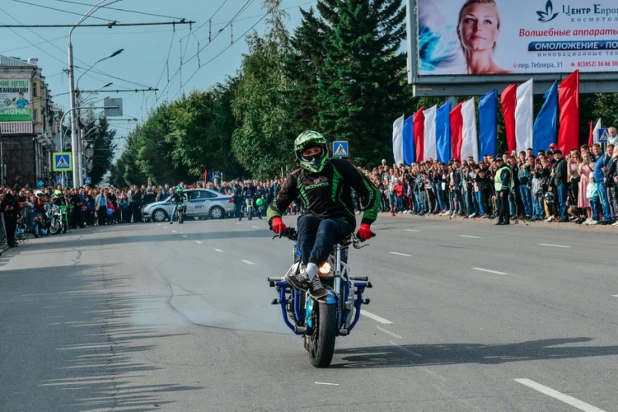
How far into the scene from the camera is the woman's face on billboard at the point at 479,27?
45156 mm

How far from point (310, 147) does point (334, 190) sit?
1.21 feet

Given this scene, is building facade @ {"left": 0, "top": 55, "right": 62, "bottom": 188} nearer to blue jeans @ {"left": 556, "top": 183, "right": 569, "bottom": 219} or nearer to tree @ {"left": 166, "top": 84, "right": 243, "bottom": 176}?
tree @ {"left": 166, "top": 84, "right": 243, "bottom": 176}

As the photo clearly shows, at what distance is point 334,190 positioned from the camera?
8375 millimetres

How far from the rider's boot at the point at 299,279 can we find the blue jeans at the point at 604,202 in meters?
18.4

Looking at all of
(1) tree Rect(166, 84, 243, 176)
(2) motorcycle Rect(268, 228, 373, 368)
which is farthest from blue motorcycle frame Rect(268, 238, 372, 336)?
(1) tree Rect(166, 84, 243, 176)

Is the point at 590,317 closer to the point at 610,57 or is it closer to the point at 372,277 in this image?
the point at 372,277

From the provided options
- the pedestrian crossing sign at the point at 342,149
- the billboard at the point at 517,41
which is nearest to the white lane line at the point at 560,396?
the billboard at the point at 517,41

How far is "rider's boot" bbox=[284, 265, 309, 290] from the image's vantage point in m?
8.10

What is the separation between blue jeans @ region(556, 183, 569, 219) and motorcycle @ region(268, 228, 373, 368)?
66.3 ft

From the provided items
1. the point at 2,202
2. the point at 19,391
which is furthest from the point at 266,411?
the point at 2,202

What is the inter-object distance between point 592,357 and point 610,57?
128 feet

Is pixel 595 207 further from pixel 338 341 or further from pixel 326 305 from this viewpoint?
pixel 326 305

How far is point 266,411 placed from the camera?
21.6 feet

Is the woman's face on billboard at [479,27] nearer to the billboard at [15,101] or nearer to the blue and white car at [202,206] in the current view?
the blue and white car at [202,206]
